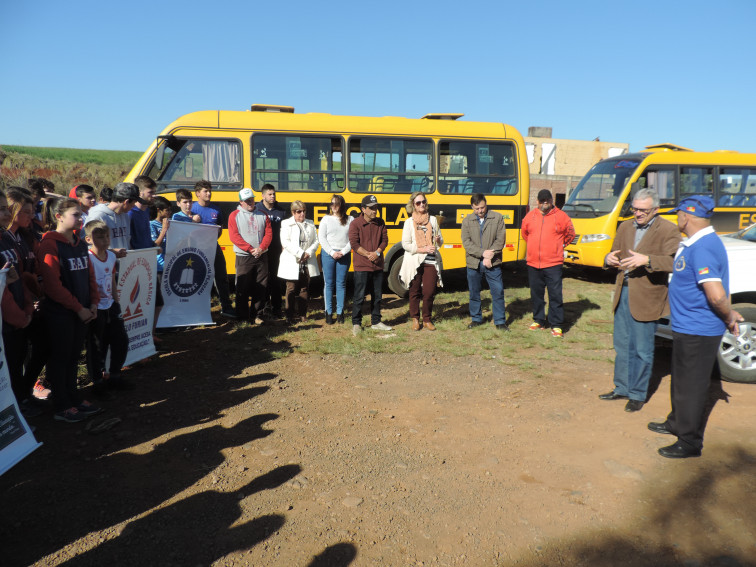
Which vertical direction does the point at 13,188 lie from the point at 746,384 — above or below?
above

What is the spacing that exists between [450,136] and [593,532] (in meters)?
8.05

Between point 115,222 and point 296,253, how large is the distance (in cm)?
254

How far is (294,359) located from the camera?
20.0 feet

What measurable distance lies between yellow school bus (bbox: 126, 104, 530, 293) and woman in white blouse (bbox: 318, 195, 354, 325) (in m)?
1.85

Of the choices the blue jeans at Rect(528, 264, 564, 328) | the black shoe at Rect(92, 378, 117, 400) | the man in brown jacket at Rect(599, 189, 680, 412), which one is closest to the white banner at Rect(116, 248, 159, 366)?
the black shoe at Rect(92, 378, 117, 400)

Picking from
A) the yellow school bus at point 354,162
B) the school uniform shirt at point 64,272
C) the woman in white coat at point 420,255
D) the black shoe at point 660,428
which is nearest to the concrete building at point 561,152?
the yellow school bus at point 354,162

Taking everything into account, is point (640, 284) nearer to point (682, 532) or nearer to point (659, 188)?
point (682, 532)

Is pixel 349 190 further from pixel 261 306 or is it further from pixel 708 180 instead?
pixel 708 180

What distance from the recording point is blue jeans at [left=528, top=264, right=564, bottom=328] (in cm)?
705

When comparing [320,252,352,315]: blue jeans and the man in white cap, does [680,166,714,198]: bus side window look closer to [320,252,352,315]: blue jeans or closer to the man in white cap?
[320,252,352,315]: blue jeans

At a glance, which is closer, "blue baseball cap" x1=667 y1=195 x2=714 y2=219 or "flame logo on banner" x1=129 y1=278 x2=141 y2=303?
"blue baseball cap" x1=667 y1=195 x2=714 y2=219

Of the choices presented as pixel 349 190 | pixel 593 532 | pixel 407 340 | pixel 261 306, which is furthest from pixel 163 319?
pixel 593 532

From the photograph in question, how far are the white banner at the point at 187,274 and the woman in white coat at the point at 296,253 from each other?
3.33 ft

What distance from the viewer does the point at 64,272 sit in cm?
407
